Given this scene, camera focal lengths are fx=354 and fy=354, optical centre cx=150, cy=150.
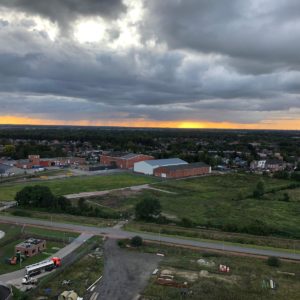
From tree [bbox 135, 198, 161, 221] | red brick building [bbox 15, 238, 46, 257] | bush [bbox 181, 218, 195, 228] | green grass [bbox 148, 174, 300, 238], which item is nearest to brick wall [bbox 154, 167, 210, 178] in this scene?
green grass [bbox 148, 174, 300, 238]

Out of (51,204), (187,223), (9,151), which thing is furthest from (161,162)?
(9,151)

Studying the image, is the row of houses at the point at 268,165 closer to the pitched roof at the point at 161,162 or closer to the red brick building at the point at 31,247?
the pitched roof at the point at 161,162

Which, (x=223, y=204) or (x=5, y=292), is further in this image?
(x=223, y=204)

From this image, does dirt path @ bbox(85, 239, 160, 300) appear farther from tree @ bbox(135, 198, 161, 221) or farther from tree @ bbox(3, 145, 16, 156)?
tree @ bbox(3, 145, 16, 156)

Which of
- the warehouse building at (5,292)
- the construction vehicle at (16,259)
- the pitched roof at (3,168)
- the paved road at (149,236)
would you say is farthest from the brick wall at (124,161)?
the warehouse building at (5,292)

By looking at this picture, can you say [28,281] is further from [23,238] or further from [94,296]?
[23,238]

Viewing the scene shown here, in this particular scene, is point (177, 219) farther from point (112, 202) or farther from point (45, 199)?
point (45, 199)

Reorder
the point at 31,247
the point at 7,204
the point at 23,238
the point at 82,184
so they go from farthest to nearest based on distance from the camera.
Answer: the point at 82,184
the point at 7,204
the point at 23,238
the point at 31,247
